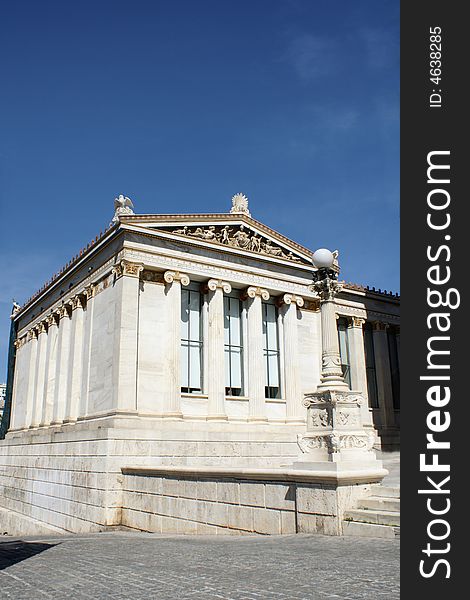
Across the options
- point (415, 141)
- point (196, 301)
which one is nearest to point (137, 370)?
point (196, 301)

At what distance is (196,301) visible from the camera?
28750 millimetres

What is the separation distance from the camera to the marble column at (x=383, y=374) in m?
35.8

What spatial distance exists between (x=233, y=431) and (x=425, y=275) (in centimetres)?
2100

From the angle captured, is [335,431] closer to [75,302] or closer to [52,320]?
[75,302]

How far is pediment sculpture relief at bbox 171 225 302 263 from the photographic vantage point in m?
28.4

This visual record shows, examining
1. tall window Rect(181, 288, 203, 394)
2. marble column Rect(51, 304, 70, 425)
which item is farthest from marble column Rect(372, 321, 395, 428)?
marble column Rect(51, 304, 70, 425)

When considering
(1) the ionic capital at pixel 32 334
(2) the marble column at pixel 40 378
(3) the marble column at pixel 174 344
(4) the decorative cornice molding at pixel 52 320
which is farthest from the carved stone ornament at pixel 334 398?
(1) the ionic capital at pixel 32 334

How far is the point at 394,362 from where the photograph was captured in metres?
37.6

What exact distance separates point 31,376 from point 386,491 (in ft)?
101

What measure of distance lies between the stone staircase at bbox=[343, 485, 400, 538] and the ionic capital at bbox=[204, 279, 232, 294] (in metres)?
17.8

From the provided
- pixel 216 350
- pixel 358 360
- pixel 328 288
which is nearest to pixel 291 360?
pixel 216 350

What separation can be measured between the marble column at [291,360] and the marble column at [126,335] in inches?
352

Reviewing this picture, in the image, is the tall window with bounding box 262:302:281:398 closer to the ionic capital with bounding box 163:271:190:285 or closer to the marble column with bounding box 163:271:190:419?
the ionic capital with bounding box 163:271:190:285

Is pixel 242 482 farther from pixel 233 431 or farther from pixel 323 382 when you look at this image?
pixel 233 431
